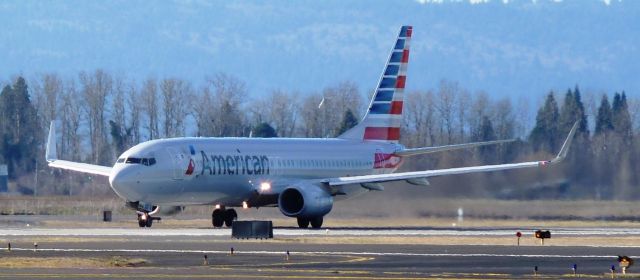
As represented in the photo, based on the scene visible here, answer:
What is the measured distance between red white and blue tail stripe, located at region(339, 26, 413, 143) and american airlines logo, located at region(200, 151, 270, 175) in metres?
7.07

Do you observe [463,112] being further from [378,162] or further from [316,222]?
[316,222]

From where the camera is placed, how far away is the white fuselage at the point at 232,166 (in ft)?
214

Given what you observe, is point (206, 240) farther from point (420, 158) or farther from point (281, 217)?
point (420, 158)

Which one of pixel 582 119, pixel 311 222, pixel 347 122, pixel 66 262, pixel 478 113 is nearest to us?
pixel 66 262

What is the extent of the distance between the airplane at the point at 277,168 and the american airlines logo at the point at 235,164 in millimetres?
39

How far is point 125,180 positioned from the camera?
64312 mm

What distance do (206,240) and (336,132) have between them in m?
66.6

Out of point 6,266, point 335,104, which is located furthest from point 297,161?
point 335,104

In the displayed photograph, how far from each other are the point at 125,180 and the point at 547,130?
50.3m

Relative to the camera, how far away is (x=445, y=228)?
218 ft

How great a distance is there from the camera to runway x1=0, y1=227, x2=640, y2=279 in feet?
124

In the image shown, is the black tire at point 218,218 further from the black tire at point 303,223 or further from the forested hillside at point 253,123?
the forested hillside at point 253,123

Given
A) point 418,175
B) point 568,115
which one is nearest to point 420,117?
point 568,115

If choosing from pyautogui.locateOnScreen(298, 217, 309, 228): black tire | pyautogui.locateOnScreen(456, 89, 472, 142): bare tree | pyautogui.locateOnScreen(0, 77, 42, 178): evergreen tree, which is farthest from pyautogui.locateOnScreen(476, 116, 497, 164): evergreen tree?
pyautogui.locateOnScreen(0, 77, 42, 178): evergreen tree
